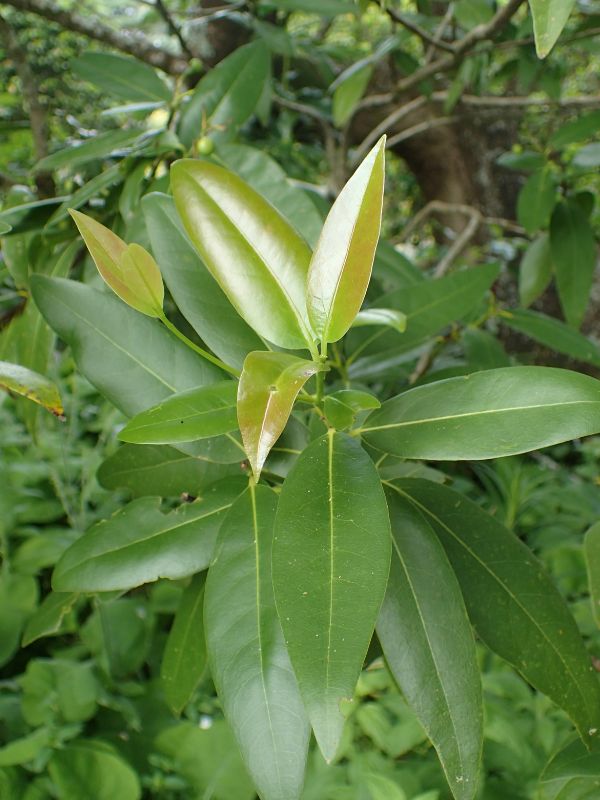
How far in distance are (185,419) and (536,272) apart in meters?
0.81

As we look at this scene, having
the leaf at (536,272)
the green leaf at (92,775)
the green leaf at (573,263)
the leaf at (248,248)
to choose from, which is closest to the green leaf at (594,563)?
the leaf at (248,248)

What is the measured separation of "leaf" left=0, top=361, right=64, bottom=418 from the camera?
0.46 meters

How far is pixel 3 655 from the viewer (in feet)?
4.74

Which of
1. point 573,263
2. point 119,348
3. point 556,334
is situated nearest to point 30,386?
point 119,348

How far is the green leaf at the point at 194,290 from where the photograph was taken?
0.49 metres

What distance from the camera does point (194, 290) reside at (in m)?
0.51

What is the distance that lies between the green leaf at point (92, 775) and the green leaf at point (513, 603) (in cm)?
92

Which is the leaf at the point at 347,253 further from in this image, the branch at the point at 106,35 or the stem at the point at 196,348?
the branch at the point at 106,35

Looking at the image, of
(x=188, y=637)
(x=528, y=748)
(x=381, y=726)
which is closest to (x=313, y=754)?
(x=381, y=726)

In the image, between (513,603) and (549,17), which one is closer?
(549,17)

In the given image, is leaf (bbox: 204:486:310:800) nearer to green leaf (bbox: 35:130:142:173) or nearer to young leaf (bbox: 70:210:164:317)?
young leaf (bbox: 70:210:164:317)

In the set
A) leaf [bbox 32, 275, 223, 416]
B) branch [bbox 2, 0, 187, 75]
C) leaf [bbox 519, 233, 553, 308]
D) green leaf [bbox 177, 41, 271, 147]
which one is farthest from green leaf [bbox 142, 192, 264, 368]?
branch [bbox 2, 0, 187, 75]

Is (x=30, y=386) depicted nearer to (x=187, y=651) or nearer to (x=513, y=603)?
(x=187, y=651)

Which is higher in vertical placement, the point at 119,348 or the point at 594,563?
the point at 119,348
